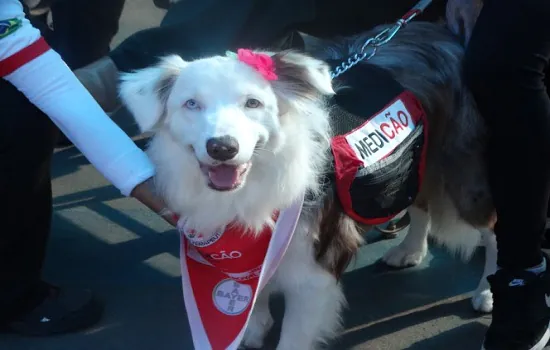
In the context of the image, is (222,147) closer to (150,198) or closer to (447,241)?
(150,198)

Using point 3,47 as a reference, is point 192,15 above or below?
below

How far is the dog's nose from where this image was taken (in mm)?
1991

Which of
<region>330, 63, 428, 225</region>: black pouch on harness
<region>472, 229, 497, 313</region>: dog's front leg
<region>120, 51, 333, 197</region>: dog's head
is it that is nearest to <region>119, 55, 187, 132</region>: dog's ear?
<region>120, 51, 333, 197</region>: dog's head

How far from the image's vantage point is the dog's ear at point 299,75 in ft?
7.57

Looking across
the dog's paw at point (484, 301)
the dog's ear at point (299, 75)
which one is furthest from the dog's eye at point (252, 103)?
the dog's paw at point (484, 301)

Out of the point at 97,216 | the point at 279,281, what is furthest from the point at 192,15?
the point at 279,281

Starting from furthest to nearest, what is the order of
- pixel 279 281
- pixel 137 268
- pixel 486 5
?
pixel 137 268 → pixel 279 281 → pixel 486 5

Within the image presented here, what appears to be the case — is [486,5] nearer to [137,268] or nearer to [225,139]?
[225,139]

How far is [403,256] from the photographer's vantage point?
338cm

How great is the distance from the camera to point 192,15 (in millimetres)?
3752

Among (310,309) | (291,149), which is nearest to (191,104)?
(291,149)

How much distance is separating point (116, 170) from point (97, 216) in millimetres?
1387

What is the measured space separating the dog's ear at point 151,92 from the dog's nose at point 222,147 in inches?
12.8

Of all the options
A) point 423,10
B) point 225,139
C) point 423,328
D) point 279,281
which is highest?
point 225,139
